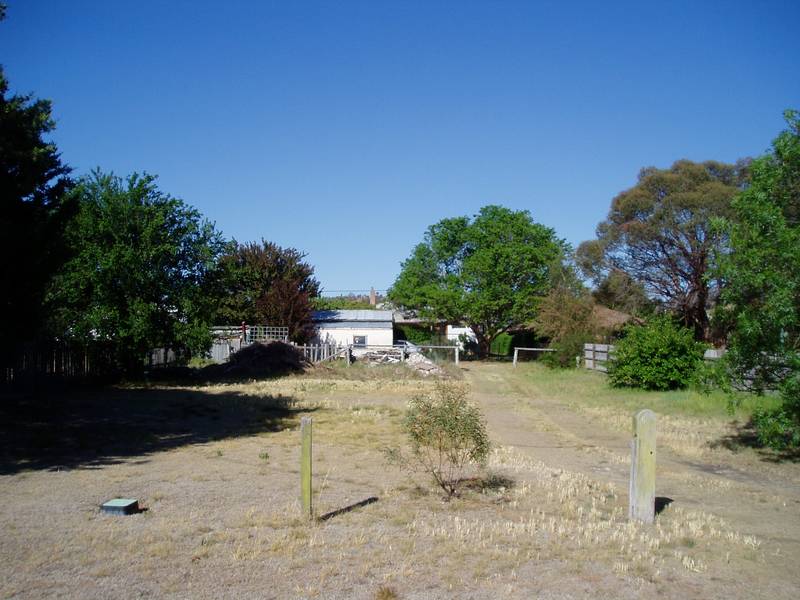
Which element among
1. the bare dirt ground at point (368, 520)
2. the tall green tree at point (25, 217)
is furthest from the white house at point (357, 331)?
the tall green tree at point (25, 217)

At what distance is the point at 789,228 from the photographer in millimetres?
11414

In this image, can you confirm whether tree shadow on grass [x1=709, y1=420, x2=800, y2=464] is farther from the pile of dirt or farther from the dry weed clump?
the pile of dirt

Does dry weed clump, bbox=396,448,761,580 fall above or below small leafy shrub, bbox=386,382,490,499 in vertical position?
below

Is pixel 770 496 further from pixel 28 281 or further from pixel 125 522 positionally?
pixel 28 281

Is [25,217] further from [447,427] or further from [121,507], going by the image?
[447,427]

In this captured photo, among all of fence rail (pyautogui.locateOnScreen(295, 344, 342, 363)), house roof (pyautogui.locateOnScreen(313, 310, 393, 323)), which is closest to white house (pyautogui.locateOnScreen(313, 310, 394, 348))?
house roof (pyautogui.locateOnScreen(313, 310, 393, 323))

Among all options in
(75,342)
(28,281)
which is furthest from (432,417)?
(75,342)

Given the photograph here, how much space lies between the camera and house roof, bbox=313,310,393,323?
47.8 metres

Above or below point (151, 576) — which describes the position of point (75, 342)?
above

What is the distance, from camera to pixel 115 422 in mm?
15578

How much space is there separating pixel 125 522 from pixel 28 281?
23.8 feet

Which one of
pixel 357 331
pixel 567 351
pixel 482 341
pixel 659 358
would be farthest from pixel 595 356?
pixel 482 341

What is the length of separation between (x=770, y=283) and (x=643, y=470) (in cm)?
531

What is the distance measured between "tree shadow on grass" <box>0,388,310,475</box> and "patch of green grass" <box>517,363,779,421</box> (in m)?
9.60
